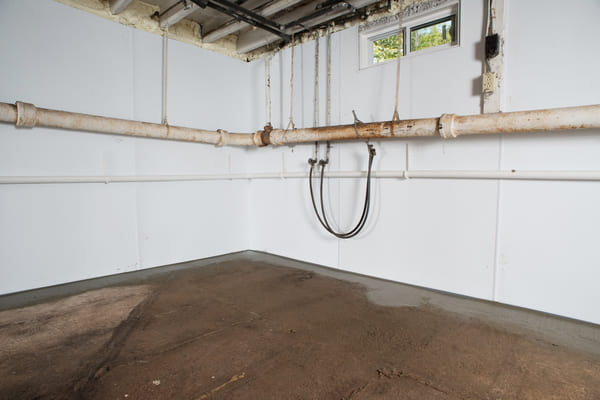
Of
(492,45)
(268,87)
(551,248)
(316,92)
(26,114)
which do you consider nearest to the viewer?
(551,248)

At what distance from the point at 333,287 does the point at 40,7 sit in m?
3.77

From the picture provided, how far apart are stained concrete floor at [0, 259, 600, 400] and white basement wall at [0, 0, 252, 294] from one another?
0.71m

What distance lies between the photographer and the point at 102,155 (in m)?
3.58

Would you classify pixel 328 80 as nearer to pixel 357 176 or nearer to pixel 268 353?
pixel 357 176

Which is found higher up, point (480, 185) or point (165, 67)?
point (165, 67)

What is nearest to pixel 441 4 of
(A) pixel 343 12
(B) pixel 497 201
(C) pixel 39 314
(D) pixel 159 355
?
(A) pixel 343 12

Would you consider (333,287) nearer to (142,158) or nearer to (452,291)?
(452,291)

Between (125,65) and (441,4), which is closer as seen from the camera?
(441,4)

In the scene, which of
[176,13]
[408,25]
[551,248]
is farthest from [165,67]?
[551,248]

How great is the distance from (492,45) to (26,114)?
3.83 meters

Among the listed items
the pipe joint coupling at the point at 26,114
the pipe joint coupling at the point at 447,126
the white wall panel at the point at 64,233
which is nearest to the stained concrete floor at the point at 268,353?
the white wall panel at the point at 64,233

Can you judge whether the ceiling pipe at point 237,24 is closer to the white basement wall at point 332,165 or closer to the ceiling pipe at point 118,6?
the white basement wall at point 332,165

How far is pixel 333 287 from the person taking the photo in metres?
3.31

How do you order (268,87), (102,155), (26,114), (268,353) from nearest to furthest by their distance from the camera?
(268,353) → (26,114) → (102,155) → (268,87)
